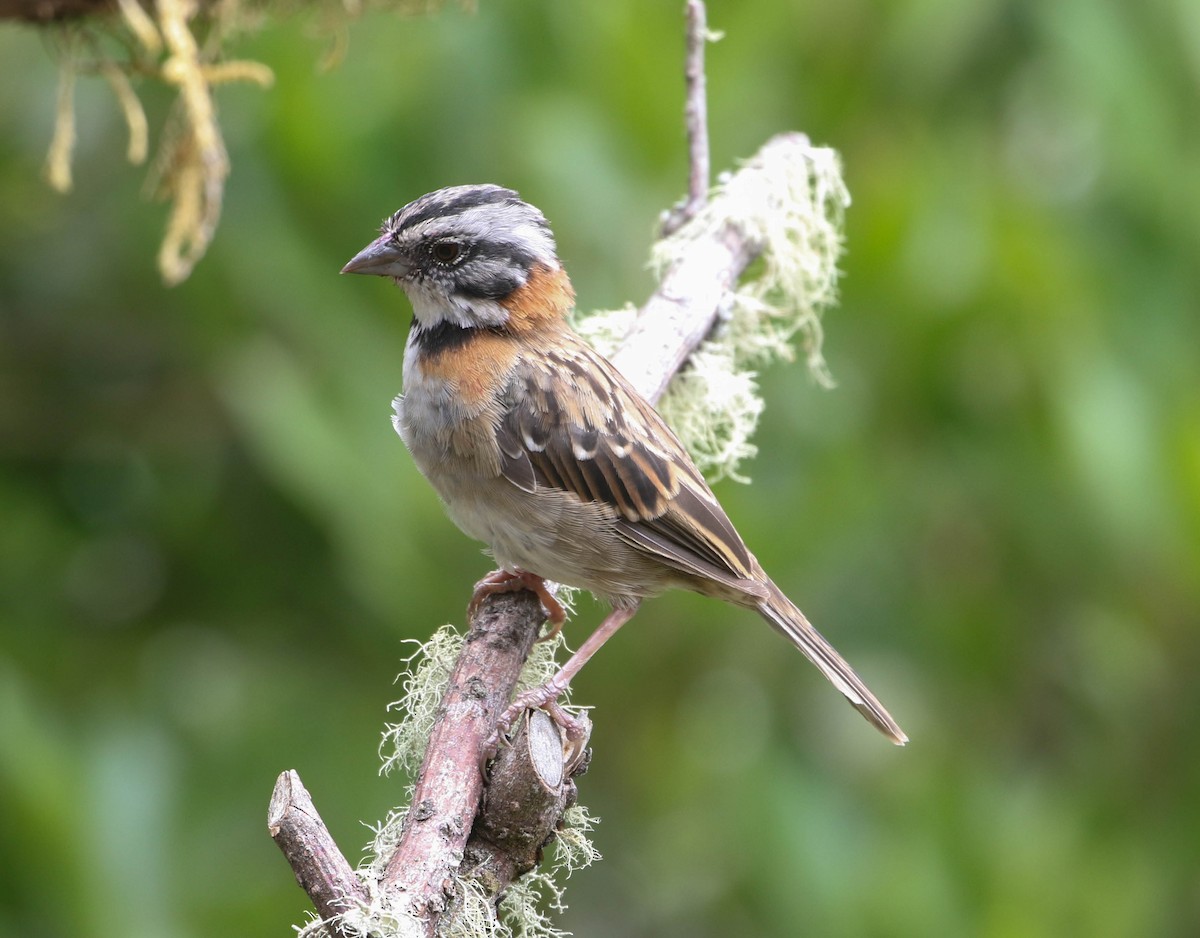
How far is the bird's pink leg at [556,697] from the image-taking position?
9.66ft

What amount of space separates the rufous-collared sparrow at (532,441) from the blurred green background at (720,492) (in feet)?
2.46

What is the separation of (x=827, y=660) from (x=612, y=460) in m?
0.75

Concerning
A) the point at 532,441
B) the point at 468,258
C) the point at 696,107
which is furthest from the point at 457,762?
the point at 696,107

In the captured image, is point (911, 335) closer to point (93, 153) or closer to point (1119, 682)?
point (1119, 682)

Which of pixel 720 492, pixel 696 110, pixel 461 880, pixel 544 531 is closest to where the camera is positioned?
pixel 461 880

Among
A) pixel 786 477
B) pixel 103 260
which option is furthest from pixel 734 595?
pixel 103 260

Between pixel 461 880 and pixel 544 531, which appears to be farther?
pixel 544 531

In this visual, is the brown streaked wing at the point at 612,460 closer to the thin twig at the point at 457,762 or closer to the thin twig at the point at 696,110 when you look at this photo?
the thin twig at the point at 457,762

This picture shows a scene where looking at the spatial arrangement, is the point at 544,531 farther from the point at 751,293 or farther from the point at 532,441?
the point at 751,293

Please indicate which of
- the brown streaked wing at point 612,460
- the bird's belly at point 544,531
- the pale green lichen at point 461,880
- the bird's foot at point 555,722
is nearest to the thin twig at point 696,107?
the brown streaked wing at point 612,460

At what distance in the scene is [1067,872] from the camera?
481 cm

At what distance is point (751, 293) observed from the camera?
4.52m

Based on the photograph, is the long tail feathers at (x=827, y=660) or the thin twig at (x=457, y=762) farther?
the long tail feathers at (x=827, y=660)

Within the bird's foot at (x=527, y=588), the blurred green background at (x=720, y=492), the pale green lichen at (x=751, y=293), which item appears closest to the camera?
the bird's foot at (x=527, y=588)
